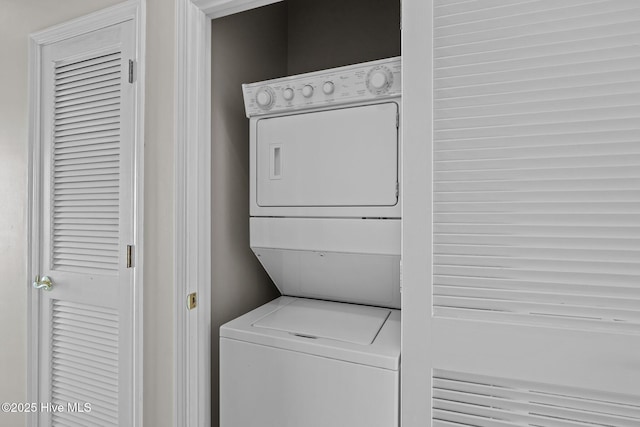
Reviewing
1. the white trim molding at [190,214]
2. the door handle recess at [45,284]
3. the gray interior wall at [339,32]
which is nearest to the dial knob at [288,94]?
the white trim molding at [190,214]

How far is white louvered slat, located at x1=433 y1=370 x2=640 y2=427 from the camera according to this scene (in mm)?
901

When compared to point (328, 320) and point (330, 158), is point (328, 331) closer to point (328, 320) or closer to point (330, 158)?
point (328, 320)

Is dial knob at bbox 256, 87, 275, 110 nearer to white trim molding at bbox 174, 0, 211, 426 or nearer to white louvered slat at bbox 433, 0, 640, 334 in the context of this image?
white trim molding at bbox 174, 0, 211, 426

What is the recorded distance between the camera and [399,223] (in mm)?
1328

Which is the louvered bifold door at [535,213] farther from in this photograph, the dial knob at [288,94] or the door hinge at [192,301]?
the door hinge at [192,301]

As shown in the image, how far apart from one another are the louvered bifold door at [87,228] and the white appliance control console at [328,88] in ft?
1.84

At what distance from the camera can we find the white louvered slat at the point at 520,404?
901mm

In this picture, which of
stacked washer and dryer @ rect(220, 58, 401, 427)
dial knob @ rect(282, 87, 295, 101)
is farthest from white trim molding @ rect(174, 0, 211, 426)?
dial knob @ rect(282, 87, 295, 101)

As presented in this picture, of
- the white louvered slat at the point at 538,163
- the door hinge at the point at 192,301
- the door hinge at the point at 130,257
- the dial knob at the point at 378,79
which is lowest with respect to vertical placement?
the door hinge at the point at 192,301

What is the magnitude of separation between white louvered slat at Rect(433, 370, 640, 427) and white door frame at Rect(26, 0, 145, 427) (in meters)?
1.21

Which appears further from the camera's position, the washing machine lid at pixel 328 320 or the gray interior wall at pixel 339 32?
the gray interior wall at pixel 339 32

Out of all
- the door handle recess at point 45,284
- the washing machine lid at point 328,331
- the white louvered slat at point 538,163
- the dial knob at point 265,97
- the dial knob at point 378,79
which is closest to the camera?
the white louvered slat at point 538,163

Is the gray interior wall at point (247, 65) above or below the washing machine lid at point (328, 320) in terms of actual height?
above

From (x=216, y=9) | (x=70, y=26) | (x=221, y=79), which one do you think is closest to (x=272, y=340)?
(x=221, y=79)
